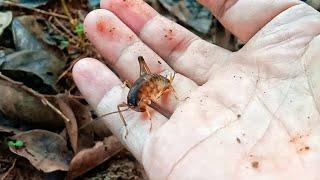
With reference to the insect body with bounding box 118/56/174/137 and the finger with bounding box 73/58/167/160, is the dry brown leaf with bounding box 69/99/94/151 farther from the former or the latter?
the insect body with bounding box 118/56/174/137

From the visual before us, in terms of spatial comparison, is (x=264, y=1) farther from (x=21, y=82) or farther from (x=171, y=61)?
(x=21, y=82)

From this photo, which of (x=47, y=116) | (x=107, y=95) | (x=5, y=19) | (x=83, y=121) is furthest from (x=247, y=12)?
(x=5, y=19)

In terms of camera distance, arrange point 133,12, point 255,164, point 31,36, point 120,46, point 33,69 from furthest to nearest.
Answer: point 31,36
point 33,69
point 133,12
point 120,46
point 255,164

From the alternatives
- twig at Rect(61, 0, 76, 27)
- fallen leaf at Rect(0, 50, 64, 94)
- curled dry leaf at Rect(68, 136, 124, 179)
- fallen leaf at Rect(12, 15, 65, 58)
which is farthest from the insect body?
twig at Rect(61, 0, 76, 27)

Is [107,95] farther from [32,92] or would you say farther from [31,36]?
[31,36]

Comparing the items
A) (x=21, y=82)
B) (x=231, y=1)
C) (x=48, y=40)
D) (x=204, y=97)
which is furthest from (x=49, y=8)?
(x=204, y=97)
